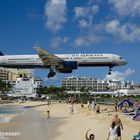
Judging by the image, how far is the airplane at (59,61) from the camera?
216 feet

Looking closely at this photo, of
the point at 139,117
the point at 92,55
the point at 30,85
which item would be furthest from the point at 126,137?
the point at 30,85

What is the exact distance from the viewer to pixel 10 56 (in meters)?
71.0

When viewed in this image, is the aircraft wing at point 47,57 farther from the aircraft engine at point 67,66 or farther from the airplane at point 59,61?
the aircraft engine at point 67,66

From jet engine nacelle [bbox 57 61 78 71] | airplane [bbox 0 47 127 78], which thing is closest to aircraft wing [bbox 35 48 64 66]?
airplane [bbox 0 47 127 78]

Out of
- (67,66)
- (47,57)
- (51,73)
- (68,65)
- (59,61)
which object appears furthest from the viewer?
(47,57)

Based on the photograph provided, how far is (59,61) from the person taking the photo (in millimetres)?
67375

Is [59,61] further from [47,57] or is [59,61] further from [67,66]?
[47,57]

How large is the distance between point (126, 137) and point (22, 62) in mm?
45862

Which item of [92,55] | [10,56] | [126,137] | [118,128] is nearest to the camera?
[118,128]

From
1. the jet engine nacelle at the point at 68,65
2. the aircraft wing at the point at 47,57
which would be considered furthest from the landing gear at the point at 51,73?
the jet engine nacelle at the point at 68,65

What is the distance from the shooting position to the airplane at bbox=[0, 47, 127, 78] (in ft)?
216

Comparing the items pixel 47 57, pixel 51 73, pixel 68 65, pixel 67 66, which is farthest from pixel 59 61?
pixel 47 57

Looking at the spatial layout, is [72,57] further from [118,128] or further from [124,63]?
[118,128]

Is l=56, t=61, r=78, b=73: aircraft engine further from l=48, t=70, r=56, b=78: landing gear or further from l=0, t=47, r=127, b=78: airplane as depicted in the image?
l=48, t=70, r=56, b=78: landing gear
